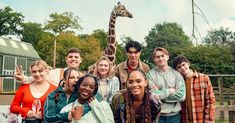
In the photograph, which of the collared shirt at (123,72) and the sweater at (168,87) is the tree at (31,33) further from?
the sweater at (168,87)

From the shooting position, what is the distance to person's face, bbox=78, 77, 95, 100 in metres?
3.49

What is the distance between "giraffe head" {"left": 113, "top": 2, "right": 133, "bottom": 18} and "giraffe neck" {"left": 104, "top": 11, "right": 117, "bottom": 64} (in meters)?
0.19

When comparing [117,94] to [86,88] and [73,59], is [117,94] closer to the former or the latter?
[86,88]

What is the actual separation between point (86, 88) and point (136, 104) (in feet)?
1.82

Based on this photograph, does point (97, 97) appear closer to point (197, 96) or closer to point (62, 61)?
point (197, 96)

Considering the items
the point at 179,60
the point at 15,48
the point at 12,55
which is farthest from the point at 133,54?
the point at 15,48

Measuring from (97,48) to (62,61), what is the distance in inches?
189

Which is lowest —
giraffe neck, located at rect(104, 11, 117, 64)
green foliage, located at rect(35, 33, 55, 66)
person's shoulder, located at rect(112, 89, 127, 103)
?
person's shoulder, located at rect(112, 89, 127, 103)

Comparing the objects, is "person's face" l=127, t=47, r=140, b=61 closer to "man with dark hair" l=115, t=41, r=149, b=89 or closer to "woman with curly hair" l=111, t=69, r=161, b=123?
"man with dark hair" l=115, t=41, r=149, b=89

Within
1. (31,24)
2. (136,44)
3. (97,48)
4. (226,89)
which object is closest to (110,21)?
(136,44)

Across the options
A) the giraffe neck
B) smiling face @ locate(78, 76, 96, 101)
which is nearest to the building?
the giraffe neck

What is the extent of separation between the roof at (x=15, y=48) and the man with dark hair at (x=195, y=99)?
23.5 m

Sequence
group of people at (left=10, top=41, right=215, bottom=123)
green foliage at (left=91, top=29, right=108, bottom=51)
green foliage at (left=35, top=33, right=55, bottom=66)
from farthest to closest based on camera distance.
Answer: green foliage at (left=91, top=29, right=108, bottom=51)
green foliage at (left=35, top=33, right=55, bottom=66)
group of people at (left=10, top=41, right=215, bottom=123)

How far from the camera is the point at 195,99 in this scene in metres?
4.34
